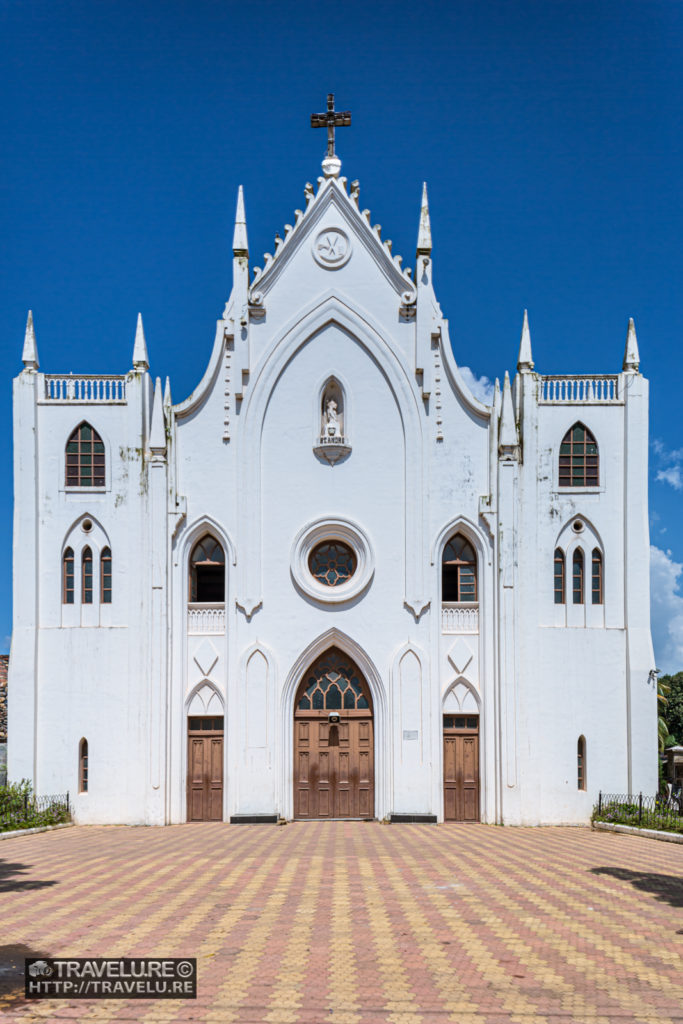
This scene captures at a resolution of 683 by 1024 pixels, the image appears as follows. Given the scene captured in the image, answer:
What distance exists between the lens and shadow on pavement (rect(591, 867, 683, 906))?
1447 cm

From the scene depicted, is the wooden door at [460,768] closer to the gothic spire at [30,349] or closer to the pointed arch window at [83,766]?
the pointed arch window at [83,766]

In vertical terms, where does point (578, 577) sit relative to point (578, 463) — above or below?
below

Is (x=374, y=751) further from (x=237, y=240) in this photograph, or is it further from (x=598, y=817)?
(x=237, y=240)

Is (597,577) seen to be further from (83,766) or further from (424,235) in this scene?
(83,766)

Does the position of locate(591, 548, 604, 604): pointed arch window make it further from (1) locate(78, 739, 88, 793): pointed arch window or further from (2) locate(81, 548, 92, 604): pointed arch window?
Answer: (1) locate(78, 739, 88, 793): pointed arch window

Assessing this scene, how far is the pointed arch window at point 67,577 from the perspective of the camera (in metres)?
25.2

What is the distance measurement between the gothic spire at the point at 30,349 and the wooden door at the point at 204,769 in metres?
9.77

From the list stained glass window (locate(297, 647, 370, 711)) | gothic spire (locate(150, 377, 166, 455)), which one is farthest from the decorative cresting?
stained glass window (locate(297, 647, 370, 711))

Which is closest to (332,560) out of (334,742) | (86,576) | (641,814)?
(334,742)

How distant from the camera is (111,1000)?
931 cm

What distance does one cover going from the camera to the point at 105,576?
25250 mm

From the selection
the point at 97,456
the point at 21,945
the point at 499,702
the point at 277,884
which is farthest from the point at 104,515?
the point at 21,945

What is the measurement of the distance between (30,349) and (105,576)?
6074mm

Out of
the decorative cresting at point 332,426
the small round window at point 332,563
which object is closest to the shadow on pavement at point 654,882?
the small round window at point 332,563
